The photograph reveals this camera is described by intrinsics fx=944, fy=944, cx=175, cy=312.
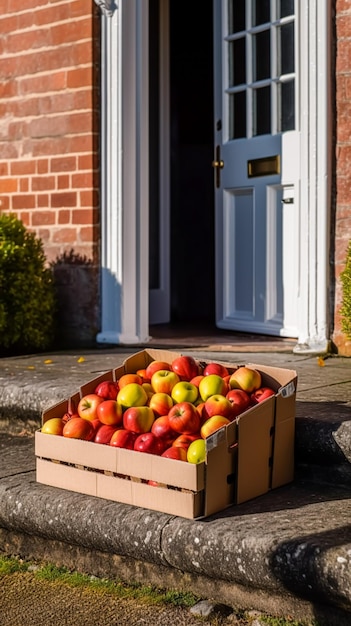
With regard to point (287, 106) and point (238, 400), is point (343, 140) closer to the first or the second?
point (287, 106)

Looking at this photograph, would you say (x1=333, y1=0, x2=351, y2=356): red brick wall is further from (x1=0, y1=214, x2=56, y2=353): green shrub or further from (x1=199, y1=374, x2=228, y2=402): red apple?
(x1=199, y1=374, x2=228, y2=402): red apple

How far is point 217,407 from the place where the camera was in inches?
121

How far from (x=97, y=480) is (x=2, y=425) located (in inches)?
54.3

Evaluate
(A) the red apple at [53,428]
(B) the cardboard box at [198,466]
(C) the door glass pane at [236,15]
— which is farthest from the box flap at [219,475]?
(C) the door glass pane at [236,15]

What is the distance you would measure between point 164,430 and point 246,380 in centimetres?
36

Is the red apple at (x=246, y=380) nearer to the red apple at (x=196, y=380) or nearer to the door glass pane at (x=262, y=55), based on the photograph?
the red apple at (x=196, y=380)

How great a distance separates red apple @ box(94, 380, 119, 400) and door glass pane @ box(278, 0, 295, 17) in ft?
10.7

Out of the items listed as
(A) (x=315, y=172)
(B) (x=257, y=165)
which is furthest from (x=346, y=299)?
(B) (x=257, y=165)

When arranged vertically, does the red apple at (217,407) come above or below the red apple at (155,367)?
below

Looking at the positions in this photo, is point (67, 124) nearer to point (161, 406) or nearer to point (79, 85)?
point (79, 85)

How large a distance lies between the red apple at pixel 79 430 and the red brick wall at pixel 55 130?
2815 millimetres

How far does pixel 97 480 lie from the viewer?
10.3 ft

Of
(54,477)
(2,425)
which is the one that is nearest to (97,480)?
(54,477)

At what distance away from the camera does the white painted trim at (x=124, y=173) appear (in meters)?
5.85
